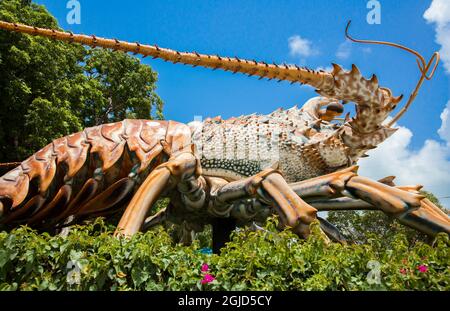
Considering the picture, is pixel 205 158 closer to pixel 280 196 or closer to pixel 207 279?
pixel 280 196

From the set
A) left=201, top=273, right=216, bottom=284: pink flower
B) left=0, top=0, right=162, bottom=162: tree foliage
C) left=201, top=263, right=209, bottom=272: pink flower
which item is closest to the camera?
left=201, top=273, right=216, bottom=284: pink flower

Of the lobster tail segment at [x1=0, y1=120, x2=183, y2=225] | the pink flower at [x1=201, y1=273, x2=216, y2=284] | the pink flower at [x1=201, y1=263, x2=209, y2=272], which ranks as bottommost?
the pink flower at [x1=201, y1=273, x2=216, y2=284]

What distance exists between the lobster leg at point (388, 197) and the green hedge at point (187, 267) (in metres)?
1.25

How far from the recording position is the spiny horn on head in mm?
5262

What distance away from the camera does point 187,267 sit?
10.3 feet

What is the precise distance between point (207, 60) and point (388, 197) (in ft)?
8.23

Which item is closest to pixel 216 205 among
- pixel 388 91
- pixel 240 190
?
pixel 240 190

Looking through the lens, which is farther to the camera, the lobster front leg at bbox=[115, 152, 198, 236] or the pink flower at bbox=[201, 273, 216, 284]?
the lobster front leg at bbox=[115, 152, 198, 236]

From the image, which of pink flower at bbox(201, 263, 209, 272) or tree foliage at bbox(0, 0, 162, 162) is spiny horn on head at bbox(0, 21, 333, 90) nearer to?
pink flower at bbox(201, 263, 209, 272)

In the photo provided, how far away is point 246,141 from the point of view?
6.21 metres

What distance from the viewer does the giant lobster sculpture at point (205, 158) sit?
5.34 meters

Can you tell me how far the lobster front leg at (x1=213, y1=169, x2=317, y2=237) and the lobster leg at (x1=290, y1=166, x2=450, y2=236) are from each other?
0.43 m

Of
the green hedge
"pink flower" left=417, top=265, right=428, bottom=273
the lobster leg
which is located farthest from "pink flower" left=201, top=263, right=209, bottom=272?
the lobster leg
